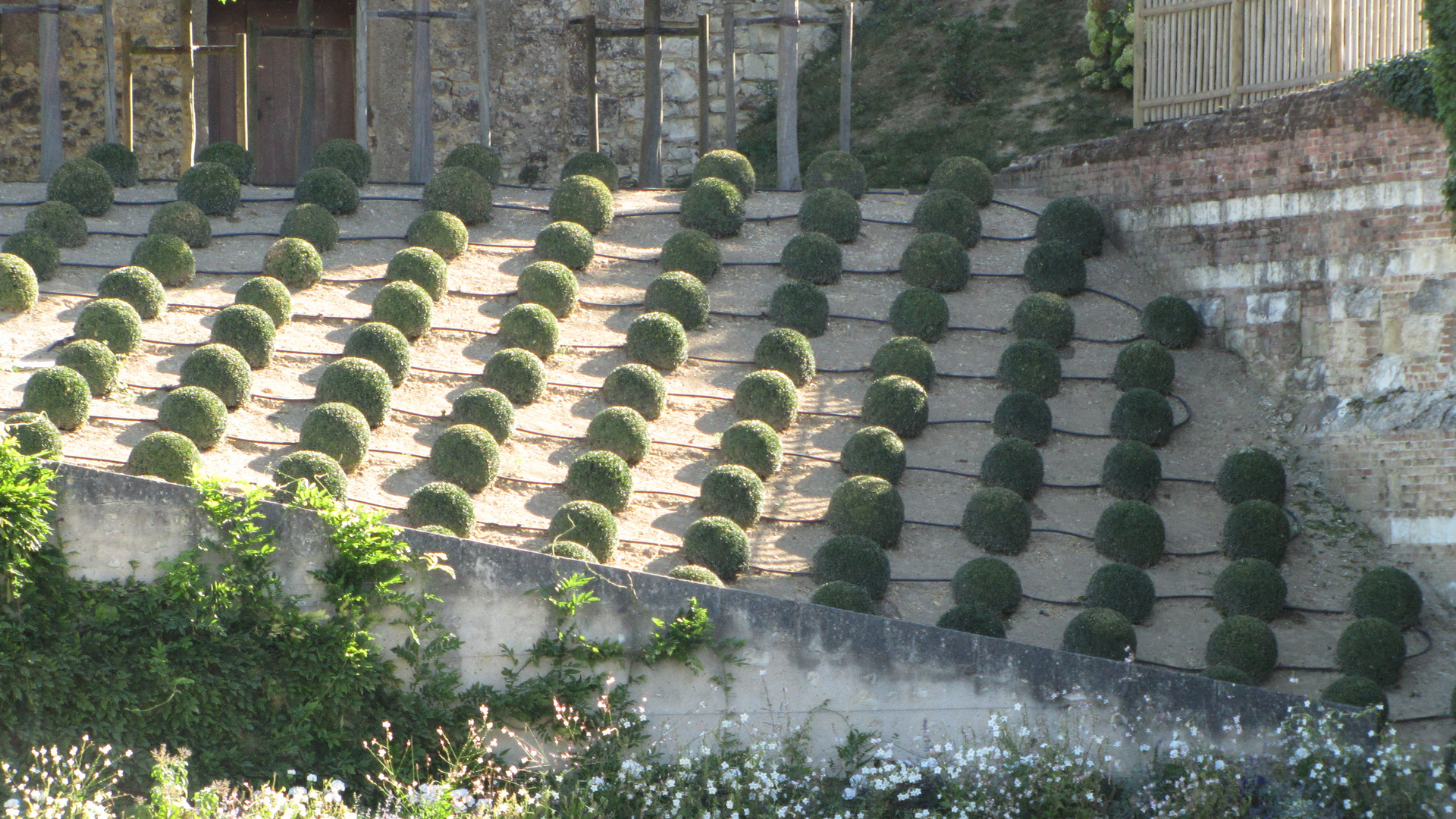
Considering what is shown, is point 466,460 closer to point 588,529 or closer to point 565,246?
point 588,529

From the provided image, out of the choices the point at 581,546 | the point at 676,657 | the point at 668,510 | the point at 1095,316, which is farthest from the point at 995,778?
the point at 1095,316

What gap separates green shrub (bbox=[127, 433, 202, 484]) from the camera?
6988 mm

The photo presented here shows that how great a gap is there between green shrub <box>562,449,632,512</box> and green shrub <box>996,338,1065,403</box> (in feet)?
8.62

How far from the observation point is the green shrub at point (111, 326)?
819 centimetres

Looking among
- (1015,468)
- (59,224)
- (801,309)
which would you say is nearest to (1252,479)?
(1015,468)

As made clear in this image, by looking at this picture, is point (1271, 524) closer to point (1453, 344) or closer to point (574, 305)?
point (1453, 344)

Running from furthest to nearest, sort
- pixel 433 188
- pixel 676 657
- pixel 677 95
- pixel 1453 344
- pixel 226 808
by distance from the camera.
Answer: pixel 677 95 < pixel 433 188 < pixel 1453 344 < pixel 676 657 < pixel 226 808

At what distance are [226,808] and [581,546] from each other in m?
2.35

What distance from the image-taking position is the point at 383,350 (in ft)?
27.5

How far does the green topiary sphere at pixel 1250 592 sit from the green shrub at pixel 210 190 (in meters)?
7.11

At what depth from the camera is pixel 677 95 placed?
14.7 meters

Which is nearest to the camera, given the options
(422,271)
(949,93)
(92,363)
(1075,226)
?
(92,363)

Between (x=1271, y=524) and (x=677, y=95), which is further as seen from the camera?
(x=677, y=95)

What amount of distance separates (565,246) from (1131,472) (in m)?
4.10
